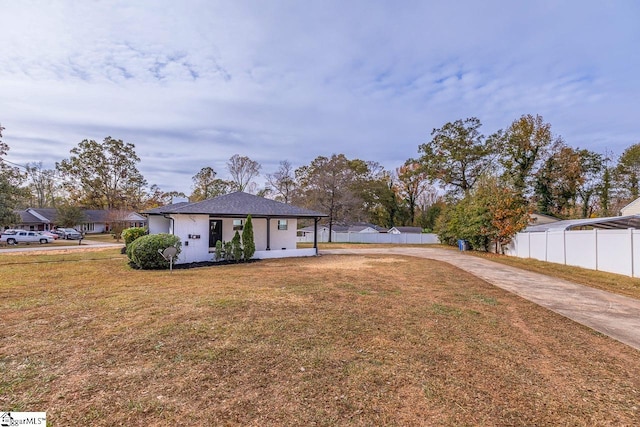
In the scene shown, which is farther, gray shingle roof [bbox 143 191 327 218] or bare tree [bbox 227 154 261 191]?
bare tree [bbox 227 154 261 191]

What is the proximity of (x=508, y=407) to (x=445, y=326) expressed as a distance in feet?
7.25

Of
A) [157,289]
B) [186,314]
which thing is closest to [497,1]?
[186,314]

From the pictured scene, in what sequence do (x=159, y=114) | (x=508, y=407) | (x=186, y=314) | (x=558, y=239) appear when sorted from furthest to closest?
1. (x=159, y=114)
2. (x=558, y=239)
3. (x=186, y=314)
4. (x=508, y=407)

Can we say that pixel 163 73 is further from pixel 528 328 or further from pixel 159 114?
pixel 528 328

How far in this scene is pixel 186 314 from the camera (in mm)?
5250

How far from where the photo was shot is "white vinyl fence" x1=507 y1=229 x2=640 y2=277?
994 cm

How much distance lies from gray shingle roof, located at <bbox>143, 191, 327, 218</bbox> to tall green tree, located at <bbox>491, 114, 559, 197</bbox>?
2007 centimetres

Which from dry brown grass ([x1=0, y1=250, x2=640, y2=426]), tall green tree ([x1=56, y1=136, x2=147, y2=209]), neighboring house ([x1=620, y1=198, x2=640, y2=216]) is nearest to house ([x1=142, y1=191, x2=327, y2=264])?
dry brown grass ([x1=0, y1=250, x2=640, y2=426])

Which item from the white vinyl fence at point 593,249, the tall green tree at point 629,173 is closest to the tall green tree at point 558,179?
the tall green tree at point 629,173

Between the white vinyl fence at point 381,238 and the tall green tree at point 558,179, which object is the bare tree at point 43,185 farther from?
the tall green tree at point 558,179

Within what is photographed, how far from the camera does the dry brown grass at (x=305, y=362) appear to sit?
2.61 meters

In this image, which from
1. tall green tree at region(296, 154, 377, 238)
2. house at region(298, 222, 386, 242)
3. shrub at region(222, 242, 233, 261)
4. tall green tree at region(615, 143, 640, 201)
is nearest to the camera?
shrub at region(222, 242, 233, 261)

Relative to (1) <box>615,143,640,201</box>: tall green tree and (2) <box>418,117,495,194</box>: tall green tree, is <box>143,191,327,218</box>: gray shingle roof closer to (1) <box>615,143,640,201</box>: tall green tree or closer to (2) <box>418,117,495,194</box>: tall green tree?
(2) <box>418,117,495,194</box>: tall green tree

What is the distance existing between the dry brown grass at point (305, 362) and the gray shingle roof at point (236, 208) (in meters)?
7.37
